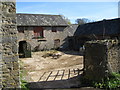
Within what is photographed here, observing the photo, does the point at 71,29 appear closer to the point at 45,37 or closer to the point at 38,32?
the point at 45,37

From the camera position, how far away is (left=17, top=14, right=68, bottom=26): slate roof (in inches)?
878

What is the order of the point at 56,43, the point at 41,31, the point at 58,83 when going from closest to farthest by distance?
the point at 58,83 < the point at 41,31 < the point at 56,43

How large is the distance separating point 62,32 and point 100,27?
22.6 feet

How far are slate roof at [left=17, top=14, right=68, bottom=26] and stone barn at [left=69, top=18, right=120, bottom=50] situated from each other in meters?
3.80

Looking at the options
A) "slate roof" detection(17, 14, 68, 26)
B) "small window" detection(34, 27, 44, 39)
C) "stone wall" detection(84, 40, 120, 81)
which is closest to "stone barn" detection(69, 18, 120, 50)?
"slate roof" detection(17, 14, 68, 26)

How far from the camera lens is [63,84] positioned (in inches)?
310

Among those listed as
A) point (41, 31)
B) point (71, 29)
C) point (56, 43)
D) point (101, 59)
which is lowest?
point (101, 59)

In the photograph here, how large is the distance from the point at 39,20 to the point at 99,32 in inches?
388

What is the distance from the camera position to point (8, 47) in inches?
184

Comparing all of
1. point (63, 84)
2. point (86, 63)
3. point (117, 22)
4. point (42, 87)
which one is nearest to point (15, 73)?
point (42, 87)

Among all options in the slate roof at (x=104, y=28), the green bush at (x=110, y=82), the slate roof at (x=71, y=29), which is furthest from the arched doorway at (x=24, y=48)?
the green bush at (x=110, y=82)

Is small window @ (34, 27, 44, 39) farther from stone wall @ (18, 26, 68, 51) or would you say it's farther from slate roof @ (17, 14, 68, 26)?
slate roof @ (17, 14, 68, 26)

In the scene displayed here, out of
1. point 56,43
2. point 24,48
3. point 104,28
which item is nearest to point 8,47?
point 24,48

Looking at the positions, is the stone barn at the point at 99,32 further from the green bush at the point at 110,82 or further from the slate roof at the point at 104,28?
the green bush at the point at 110,82
